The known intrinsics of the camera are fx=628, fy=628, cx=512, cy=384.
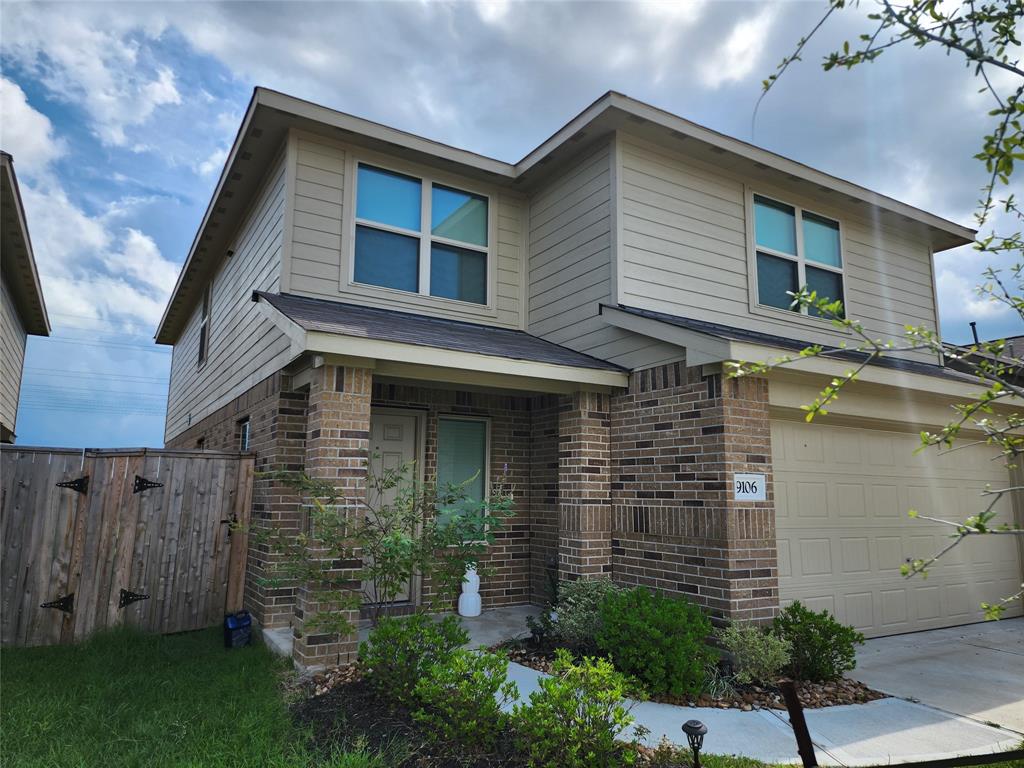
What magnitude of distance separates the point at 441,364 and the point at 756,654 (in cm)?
347

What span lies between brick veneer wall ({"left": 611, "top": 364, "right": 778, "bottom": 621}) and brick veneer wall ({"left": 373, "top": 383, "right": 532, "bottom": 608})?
162cm

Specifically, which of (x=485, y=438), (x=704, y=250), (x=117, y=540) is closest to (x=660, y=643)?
(x=485, y=438)

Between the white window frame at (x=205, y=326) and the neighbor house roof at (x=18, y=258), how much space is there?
288 centimetres

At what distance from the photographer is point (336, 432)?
5270mm

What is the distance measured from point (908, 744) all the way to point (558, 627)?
2719mm

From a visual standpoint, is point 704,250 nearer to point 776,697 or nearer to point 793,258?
point 793,258

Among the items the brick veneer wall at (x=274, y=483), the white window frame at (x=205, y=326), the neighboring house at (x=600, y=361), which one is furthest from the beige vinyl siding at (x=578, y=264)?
the white window frame at (x=205, y=326)

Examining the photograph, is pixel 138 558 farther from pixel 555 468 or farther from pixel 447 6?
pixel 447 6

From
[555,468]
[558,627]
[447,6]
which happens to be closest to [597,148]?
[447,6]

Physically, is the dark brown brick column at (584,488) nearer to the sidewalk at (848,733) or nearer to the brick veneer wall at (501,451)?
the brick veneer wall at (501,451)

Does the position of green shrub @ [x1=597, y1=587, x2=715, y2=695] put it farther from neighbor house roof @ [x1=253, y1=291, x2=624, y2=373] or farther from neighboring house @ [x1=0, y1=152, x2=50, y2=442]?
neighboring house @ [x1=0, y1=152, x2=50, y2=442]

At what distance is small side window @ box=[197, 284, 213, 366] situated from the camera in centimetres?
1131

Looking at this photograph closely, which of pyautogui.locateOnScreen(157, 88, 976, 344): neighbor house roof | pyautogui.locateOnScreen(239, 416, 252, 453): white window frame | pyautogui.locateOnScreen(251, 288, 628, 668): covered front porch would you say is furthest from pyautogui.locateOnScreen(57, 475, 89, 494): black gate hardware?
pyautogui.locateOnScreen(157, 88, 976, 344): neighbor house roof

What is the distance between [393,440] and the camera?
729 centimetres
